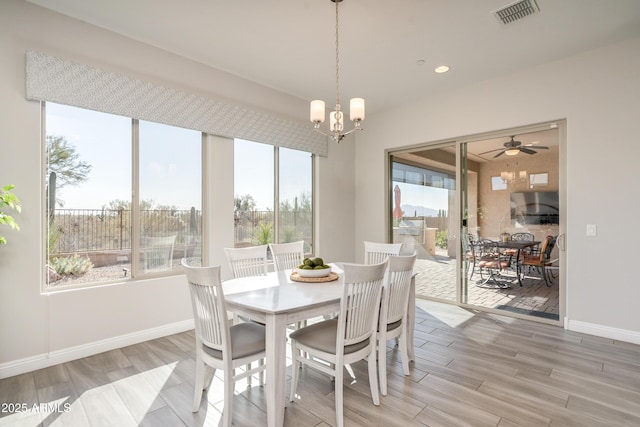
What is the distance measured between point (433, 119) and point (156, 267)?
4205 mm

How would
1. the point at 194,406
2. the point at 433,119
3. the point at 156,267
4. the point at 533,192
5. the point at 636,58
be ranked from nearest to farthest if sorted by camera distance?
1. the point at 194,406
2. the point at 636,58
3. the point at 156,267
4. the point at 533,192
5. the point at 433,119

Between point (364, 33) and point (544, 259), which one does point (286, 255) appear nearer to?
point (364, 33)

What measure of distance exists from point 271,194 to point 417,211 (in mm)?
2333

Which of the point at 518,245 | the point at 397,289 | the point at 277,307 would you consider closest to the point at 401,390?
the point at 397,289

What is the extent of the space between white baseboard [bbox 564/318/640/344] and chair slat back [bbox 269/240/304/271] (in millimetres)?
3157

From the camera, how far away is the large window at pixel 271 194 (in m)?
4.23

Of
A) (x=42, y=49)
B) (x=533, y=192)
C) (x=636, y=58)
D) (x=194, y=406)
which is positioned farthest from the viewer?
(x=533, y=192)

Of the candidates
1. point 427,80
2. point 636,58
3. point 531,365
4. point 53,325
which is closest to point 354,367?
point 531,365

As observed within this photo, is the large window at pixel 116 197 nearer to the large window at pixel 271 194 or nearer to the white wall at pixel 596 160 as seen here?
the large window at pixel 271 194

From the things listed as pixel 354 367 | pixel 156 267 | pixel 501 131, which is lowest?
pixel 354 367

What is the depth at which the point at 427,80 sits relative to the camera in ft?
13.8

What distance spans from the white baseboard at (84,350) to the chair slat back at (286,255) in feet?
4.23

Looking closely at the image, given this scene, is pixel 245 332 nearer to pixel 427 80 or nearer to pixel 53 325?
pixel 53 325

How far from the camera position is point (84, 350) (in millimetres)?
2949
